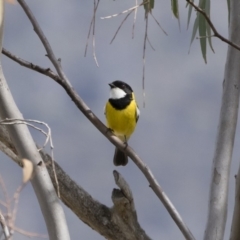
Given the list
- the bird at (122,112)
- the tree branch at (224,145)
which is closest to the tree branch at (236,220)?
the tree branch at (224,145)

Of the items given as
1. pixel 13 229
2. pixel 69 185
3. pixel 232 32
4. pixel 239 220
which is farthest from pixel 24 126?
pixel 232 32

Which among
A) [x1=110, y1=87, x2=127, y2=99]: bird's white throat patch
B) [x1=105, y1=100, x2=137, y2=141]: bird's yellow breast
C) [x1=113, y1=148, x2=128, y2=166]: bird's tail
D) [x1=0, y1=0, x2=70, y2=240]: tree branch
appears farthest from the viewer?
[x1=113, y1=148, x2=128, y2=166]: bird's tail

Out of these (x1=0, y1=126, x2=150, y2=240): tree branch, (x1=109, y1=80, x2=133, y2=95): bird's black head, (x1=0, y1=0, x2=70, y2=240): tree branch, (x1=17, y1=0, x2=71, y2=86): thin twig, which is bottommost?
(x1=0, y1=0, x2=70, y2=240): tree branch

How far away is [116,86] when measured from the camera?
3.21 meters

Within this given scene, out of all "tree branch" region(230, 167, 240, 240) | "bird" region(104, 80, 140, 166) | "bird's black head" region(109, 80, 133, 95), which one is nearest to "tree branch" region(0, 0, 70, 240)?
"tree branch" region(230, 167, 240, 240)

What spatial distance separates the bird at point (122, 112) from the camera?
9.61ft

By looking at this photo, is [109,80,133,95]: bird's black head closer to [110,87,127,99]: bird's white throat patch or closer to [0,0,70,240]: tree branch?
[110,87,127,99]: bird's white throat patch

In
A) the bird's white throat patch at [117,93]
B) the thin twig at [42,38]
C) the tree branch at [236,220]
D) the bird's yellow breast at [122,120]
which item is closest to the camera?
the tree branch at [236,220]

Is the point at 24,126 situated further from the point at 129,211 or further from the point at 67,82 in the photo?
the point at 129,211

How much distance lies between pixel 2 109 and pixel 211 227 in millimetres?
757

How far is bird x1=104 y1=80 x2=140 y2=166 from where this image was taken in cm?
293

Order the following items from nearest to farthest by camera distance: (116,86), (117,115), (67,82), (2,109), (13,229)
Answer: (13,229)
(2,109)
(67,82)
(117,115)
(116,86)

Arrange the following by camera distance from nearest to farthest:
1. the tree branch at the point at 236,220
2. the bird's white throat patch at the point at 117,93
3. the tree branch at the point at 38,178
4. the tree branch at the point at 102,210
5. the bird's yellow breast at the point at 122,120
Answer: the tree branch at the point at 38,178 < the tree branch at the point at 236,220 < the tree branch at the point at 102,210 < the bird's yellow breast at the point at 122,120 < the bird's white throat patch at the point at 117,93

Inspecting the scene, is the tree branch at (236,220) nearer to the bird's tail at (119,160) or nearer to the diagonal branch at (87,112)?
the diagonal branch at (87,112)
